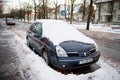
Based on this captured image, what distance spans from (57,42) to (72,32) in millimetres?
1312

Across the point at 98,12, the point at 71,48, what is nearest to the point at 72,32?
the point at 71,48

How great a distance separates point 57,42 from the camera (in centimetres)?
590

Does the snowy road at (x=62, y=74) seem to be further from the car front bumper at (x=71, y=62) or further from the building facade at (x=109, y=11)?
the building facade at (x=109, y=11)

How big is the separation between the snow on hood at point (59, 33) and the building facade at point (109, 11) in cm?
3770

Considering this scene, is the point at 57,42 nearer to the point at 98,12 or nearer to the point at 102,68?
the point at 102,68

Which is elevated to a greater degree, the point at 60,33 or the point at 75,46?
the point at 60,33

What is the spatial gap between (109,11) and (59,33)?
43047 mm

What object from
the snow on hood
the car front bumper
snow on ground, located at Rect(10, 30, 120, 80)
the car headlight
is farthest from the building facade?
the car headlight

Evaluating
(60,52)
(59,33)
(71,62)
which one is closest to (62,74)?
(71,62)

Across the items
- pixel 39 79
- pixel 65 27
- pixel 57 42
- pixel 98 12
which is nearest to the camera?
pixel 39 79

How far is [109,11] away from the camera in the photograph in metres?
47.0

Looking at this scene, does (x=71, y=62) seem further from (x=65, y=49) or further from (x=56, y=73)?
(x=56, y=73)

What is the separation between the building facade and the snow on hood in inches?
1484

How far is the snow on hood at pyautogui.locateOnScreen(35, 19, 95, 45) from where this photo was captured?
20.4 feet
